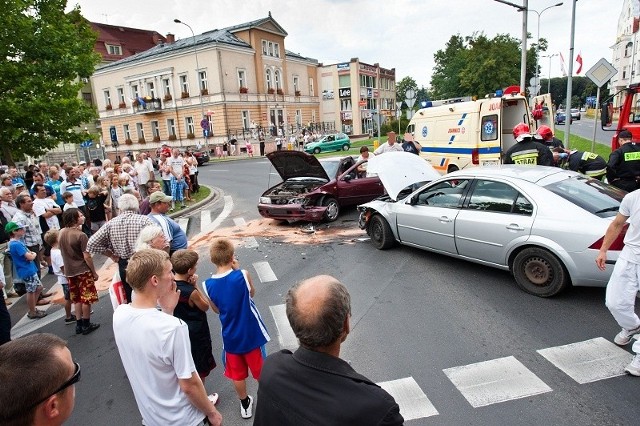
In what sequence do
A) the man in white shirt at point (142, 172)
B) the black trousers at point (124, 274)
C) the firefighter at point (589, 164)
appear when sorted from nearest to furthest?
the black trousers at point (124, 274) < the firefighter at point (589, 164) < the man in white shirt at point (142, 172)

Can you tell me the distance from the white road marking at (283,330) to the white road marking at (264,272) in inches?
45.6

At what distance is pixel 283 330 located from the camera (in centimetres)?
488

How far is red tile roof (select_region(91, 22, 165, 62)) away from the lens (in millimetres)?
59000

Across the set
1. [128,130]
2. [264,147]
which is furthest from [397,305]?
[128,130]

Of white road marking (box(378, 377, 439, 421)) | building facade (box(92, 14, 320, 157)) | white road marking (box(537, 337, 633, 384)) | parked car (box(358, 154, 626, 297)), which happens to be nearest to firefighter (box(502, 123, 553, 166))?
parked car (box(358, 154, 626, 297))

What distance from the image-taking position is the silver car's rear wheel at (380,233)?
7429 millimetres

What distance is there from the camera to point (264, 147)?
38.7m

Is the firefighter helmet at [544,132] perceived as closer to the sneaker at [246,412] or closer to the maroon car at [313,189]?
the maroon car at [313,189]

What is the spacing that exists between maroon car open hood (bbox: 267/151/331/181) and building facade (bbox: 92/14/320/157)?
103ft

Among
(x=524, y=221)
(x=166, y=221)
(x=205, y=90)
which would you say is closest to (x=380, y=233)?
(x=524, y=221)

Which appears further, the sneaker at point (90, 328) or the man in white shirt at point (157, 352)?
the sneaker at point (90, 328)

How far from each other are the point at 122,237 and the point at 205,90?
41618 millimetres

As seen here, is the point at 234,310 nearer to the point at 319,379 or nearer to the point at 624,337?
the point at 319,379

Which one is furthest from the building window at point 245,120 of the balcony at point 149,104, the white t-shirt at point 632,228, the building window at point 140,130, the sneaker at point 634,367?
the sneaker at point 634,367
